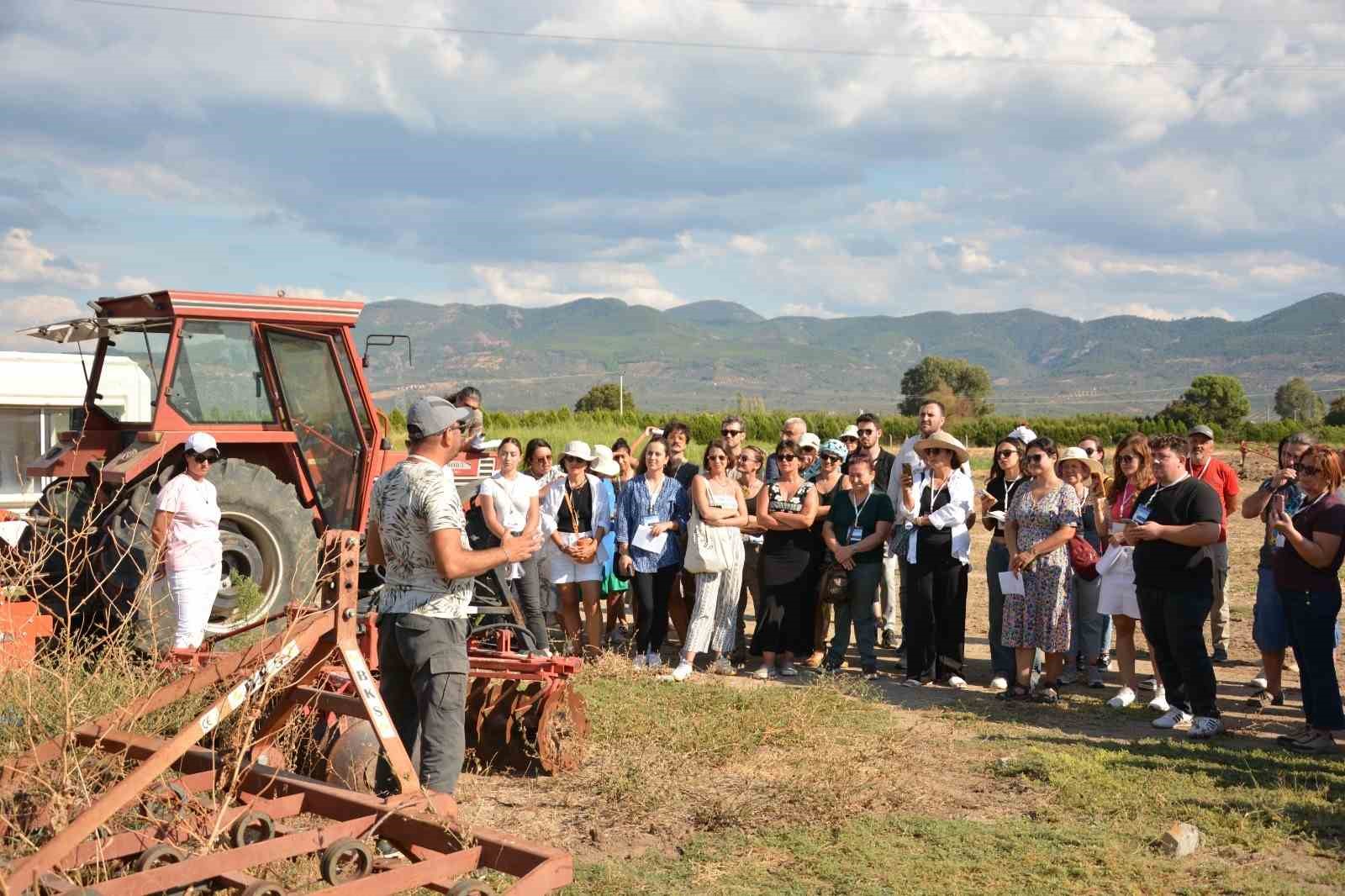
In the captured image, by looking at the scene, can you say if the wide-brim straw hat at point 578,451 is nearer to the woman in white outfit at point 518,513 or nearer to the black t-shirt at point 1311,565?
the woman in white outfit at point 518,513

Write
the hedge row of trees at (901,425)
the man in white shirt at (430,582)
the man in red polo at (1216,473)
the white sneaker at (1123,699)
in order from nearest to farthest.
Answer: the man in white shirt at (430,582) < the white sneaker at (1123,699) < the man in red polo at (1216,473) < the hedge row of trees at (901,425)

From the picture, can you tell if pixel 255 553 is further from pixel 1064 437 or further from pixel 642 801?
pixel 1064 437

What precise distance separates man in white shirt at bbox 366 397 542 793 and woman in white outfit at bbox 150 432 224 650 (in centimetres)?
257

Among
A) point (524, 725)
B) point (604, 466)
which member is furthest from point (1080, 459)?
point (524, 725)

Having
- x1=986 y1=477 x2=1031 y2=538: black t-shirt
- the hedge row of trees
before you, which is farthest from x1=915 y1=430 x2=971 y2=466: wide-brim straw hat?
the hedge row of trees

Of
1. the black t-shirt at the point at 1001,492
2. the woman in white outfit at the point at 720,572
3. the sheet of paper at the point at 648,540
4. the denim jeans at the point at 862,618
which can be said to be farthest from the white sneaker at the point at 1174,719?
the sheet of paper at the point at 648,540

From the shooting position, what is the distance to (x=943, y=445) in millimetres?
8805

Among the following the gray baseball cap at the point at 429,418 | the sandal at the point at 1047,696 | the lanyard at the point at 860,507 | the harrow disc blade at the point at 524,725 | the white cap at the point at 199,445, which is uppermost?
the gray baseball cap at the point at 429,418

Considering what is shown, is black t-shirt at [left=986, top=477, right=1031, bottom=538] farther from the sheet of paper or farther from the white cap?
the white cap

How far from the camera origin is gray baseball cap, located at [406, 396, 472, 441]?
15.3ft

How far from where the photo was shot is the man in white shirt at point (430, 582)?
4574 mm

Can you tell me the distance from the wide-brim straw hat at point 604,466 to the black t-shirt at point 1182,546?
161 inches

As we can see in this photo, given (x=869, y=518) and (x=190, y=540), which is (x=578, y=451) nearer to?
(x=869, y=518)

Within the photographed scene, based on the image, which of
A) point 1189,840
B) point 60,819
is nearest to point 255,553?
point 60,819
